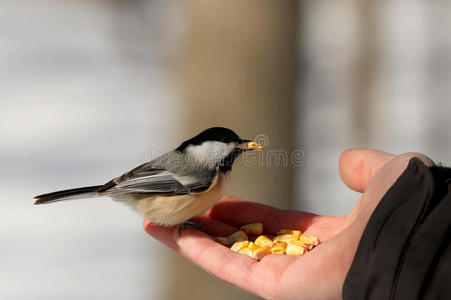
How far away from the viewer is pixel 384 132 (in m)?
2.79

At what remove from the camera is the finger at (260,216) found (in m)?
1.31

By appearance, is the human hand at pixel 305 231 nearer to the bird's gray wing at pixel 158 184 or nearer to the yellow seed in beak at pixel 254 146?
the bird's gray wing at pixel 158 184

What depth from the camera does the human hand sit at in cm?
82

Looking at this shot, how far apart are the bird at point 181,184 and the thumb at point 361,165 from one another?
282mm

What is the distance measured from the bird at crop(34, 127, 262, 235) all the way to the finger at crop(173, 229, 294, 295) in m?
0.10

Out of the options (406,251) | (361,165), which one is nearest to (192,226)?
(361,165)

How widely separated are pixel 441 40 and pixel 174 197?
2460mm

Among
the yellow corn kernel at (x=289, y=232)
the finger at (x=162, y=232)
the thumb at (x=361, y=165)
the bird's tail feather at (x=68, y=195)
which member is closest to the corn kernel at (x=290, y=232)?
the yellow corn kernel at (x=289, y=232)

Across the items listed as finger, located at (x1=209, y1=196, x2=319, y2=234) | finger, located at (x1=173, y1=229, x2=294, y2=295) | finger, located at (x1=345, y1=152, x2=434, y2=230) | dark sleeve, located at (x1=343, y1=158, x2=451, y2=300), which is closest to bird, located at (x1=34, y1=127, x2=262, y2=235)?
finger, located at (x1=173, y1=229, x2=294, y2=295)

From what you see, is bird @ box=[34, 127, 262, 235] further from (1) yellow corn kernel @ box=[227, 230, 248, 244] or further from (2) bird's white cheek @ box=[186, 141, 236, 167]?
(1) yellow corn kernel @ box=[227, 230, 248, 244]

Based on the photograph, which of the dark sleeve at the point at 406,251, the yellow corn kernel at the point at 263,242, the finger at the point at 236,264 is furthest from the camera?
the yellow corn kernel at the point at 263,242

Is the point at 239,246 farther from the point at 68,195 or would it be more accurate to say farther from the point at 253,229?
the point at 68,195

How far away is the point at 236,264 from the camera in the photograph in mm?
958

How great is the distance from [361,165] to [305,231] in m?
0.26
